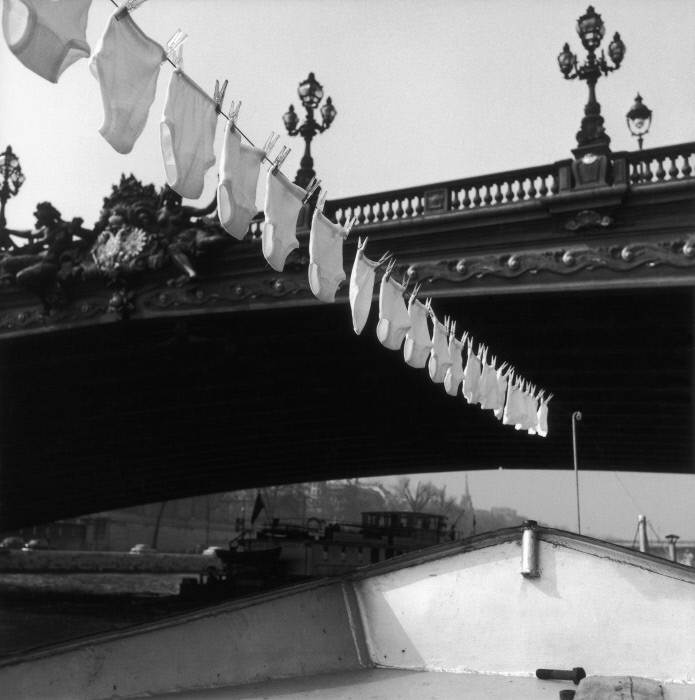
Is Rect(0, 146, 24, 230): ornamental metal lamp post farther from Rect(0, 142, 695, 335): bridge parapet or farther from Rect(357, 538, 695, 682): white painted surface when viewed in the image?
Rect(357, 538, 695, 682): white painted surface

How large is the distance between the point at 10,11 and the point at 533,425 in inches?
516

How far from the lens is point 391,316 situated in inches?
402

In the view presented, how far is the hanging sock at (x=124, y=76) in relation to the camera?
5.18 meters

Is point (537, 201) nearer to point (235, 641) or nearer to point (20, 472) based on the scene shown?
point (235, 641)

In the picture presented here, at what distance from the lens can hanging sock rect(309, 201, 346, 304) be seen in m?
8.65

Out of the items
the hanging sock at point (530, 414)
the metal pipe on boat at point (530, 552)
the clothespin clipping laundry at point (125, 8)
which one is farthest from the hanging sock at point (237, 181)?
the hanging sock at point (530, 414)

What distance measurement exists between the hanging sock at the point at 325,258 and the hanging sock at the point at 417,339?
6.38 feet

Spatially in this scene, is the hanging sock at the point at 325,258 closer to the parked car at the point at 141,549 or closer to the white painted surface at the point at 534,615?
the white painted surface at the point at 534,615

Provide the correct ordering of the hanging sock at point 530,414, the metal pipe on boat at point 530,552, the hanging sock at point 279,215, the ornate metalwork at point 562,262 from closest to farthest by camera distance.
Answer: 1. the metal pipe on boat at point 530,552
2. the hanging sock at point 279,215
3. the ornate metalwork at point 562,262
4. the hanging sock at point 530,414

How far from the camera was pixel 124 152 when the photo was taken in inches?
207

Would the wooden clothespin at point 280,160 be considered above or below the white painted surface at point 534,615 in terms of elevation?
above

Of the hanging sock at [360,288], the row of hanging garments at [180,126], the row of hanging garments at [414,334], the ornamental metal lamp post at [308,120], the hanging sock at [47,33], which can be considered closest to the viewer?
the hanging sock at [47,33]

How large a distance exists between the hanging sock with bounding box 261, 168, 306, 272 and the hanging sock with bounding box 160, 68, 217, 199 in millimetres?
1194

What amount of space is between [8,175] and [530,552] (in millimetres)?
21245
